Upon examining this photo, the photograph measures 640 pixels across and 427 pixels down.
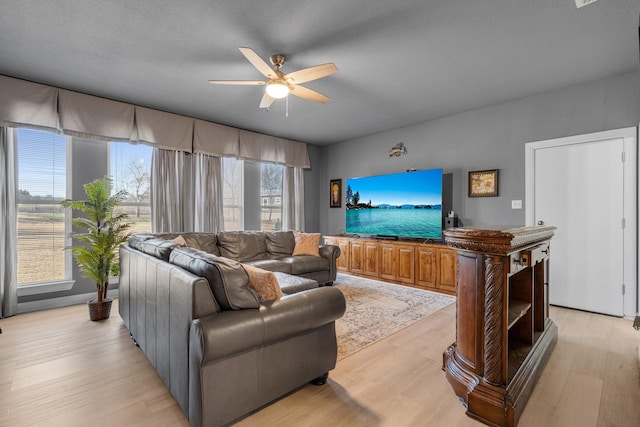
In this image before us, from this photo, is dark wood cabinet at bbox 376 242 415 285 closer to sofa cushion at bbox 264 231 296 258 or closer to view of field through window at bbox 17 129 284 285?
sofa cushion at bbox 264 231 296 258

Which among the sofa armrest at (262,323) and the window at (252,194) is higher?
the window at (252,194)

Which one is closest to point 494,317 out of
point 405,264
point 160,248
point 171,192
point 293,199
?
point 160,248

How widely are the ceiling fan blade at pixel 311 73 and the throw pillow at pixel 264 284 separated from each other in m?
1.72

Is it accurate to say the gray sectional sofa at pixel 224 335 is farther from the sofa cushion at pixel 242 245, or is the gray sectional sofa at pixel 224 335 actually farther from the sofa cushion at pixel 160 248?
the sofa cushion at pixel 242 245

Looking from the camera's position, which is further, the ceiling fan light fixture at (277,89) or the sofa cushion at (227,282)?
the ceiling fan light fixture at (277,89)

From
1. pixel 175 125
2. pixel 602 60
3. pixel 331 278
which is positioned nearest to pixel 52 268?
pixel 175 125

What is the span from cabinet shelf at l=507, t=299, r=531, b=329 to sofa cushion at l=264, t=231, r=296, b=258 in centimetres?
306

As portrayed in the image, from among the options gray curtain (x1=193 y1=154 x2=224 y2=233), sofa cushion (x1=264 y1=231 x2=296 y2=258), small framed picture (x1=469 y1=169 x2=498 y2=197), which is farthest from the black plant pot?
small framed picture (x1=469 y1=169 x2=498 y2=197)

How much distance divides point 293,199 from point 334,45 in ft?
12.3

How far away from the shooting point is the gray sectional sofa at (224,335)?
4.79 ft

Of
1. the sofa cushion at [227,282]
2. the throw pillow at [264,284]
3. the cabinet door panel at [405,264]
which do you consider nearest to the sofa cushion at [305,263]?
the cabinet door panel at [405,264]

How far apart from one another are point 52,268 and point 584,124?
653 cm

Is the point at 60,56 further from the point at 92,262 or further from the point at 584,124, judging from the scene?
the point at 584,124

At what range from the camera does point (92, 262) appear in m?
3.31
